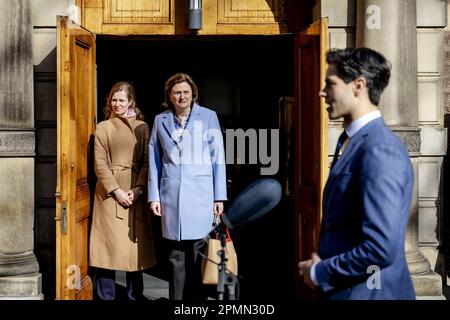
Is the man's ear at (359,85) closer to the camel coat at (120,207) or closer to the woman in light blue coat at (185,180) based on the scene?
the woman in light blue coat at (185,180)

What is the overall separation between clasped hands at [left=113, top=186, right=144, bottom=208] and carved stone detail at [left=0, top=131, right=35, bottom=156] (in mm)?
956

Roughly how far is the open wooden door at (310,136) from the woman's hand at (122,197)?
154 centimetres

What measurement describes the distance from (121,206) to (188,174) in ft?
2.29

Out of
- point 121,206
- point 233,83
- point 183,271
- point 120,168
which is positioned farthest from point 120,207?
point 233,83

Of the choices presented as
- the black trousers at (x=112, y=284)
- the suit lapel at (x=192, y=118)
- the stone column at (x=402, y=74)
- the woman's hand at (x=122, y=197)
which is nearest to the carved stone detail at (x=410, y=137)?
the stone column at (x=402, y=74)

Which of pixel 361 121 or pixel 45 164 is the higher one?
pixel 361 121

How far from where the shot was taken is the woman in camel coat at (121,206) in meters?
5.41

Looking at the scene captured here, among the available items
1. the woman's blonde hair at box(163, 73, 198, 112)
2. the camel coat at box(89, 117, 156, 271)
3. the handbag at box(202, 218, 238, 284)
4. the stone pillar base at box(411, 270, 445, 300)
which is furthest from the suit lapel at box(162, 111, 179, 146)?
the stone pillar base at box(411, 270, 445, 300)

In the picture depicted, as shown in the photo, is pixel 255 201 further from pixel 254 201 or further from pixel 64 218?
pixel 64 218

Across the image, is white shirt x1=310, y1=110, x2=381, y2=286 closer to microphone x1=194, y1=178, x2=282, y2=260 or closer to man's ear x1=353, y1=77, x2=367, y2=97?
man's ear x1=353, y1=77, x2=367, y2=97

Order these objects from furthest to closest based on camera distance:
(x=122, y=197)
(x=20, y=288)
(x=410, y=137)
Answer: (x=410, y=137) → (x=20, y=288) → (x=122, y=197)

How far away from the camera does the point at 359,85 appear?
254 cm

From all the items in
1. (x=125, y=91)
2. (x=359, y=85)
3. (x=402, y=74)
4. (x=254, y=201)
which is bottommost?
(x=254, y=201)

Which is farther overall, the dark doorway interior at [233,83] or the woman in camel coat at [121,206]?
the dark doorway interior at [233,83]
